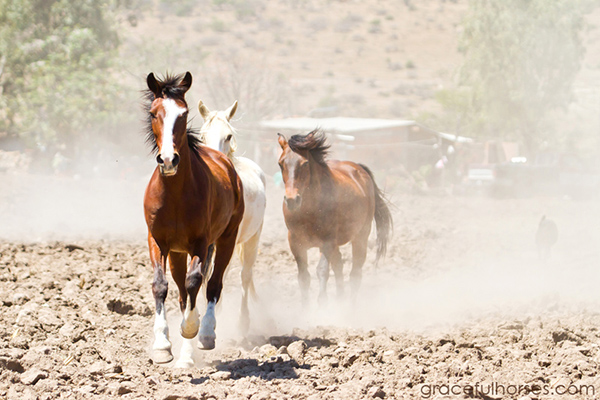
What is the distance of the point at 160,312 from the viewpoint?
535 cm

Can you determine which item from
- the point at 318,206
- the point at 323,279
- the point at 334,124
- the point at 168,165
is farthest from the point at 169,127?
the point at 334,124

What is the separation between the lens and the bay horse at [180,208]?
5027 mm

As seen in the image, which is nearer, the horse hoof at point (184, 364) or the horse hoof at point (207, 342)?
the horse hoof at point (207, 342)

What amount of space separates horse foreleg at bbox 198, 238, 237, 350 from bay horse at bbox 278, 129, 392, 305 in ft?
5.43

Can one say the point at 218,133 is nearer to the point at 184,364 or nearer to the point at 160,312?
the point at 160,312

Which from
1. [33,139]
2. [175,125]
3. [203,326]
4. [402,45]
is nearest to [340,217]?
[203,326]

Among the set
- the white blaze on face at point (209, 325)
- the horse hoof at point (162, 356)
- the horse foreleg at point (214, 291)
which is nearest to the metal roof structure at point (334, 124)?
the horse foreleg at point (214, 291)

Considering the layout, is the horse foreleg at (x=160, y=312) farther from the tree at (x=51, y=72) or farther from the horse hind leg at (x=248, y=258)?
the tree at (x=51, y=72)

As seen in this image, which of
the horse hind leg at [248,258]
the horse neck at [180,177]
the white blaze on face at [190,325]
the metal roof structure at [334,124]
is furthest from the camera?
the metal roof structure at [334,124]

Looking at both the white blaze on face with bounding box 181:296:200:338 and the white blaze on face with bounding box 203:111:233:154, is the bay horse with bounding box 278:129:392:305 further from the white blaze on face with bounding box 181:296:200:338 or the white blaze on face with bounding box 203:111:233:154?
the white blaze on face with bounding box 181:296:200:338

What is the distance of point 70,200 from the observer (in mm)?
18062

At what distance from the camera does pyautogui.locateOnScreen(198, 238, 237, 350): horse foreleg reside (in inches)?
213

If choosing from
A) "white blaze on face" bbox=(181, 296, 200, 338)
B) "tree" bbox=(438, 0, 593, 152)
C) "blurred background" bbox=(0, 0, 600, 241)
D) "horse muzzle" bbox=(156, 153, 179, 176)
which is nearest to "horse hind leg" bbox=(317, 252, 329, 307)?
"white blaze on face" bbox=(181, 296, 200, 338)

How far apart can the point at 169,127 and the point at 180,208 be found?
0.64m
